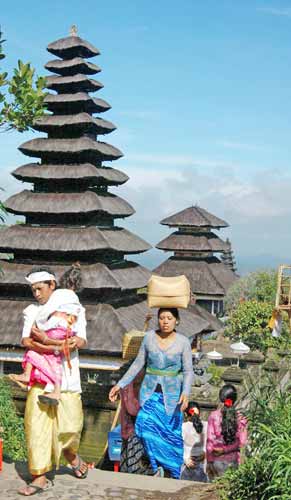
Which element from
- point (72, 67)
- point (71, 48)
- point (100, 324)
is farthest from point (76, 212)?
point (71, 48)

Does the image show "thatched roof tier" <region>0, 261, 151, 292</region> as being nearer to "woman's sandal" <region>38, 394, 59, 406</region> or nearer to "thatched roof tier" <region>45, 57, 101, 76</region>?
"thatched roof tier" <region>45, 57, 101, 76</region>

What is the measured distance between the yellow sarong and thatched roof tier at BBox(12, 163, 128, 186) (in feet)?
60.7

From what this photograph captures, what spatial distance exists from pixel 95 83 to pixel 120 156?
116 inches

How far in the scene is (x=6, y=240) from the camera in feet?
80.3

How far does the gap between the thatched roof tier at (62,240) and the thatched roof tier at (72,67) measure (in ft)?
20.7

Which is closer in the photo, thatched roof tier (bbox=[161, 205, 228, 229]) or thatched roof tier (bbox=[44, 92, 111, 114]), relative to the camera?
thatched roof tier (bbox=[44, 92, 111, 114])

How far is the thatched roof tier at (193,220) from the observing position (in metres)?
38.2

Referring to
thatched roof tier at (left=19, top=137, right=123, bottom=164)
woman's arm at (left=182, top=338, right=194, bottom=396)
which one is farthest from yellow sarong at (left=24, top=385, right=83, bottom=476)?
thatched roof tier at (left=19, top=137, right=123, bottom=164)

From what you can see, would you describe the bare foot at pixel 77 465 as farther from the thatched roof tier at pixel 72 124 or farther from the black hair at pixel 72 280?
the thatched roof tier at pixel 72 124

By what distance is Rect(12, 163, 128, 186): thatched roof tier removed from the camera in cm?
2472

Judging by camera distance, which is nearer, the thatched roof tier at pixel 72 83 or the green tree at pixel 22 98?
the green tree at pixel 22 98

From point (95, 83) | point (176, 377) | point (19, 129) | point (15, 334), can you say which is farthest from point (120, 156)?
point (176, 377)

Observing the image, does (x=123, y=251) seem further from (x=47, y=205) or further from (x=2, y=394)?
(x=2, y=394)

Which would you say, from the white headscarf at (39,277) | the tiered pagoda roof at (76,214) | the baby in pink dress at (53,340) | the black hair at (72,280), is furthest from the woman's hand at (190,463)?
the tiered pagoda roof at (76,214)
